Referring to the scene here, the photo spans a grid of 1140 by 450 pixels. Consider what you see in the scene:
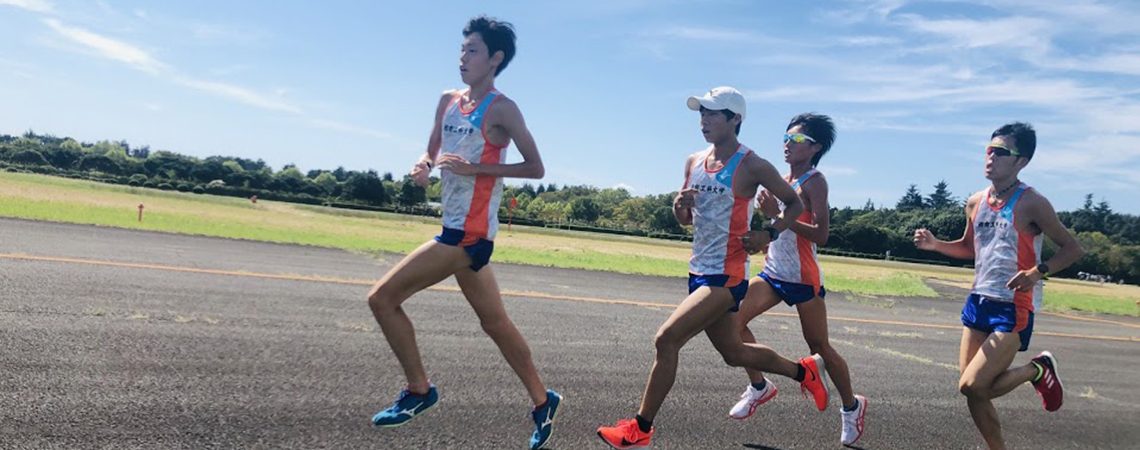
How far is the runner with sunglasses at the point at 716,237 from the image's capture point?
4.68 meters

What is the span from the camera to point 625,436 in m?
4.51

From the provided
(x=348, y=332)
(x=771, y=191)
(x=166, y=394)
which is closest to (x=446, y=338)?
(x=348, y=332)

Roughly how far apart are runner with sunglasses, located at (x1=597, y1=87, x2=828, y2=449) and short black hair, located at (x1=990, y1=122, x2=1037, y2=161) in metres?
1.61

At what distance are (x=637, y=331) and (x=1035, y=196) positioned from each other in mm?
5393

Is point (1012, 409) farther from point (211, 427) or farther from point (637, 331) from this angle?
point (211, 427)

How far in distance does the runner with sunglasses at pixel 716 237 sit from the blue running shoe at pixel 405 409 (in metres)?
1.06

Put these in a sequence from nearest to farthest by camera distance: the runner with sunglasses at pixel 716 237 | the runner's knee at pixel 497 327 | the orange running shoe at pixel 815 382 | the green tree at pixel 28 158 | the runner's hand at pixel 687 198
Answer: the runner's knee at pixel 497 327
the runner with sunglasses at pixel 716 237
the runner's hand at pixel 687 198
the orange running shoe at pixel 815 382
the green tree at pixel 28 158

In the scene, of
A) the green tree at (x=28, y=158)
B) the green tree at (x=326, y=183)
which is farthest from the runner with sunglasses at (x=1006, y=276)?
the green tree at (x=28, y=158)

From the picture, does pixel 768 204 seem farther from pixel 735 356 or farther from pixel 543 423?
pixel 543 423

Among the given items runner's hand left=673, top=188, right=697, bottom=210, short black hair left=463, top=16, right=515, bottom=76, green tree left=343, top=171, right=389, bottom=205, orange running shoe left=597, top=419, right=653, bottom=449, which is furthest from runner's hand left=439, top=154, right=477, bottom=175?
green tree left=343, top=171, right=389, bottom=205

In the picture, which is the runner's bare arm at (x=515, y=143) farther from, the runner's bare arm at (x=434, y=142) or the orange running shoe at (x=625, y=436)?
the orange running shoe at (x=625, y=436)

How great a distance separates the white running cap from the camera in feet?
15.4

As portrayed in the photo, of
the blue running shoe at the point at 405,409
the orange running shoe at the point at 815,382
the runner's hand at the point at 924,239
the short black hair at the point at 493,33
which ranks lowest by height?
the blue running shoe at the point at 405,409

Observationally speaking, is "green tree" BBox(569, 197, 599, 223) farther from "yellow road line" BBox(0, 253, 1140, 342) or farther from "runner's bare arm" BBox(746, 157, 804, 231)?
"runner's bare arm" BBox(746, 157, 804, 231)
